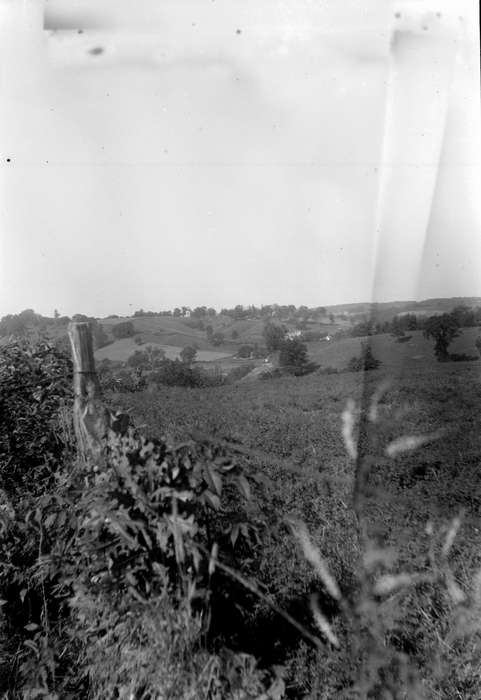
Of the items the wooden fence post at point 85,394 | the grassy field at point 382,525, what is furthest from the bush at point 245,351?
the wooden fence post at point 85,394

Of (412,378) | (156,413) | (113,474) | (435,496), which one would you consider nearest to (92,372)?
(113,474)

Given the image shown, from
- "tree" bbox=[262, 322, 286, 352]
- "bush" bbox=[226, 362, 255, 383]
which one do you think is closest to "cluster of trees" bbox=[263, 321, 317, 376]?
"tree" bbox=[262, 322, 286, 352]

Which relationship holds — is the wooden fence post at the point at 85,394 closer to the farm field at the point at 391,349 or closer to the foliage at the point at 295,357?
the farm field at the point at 391,349

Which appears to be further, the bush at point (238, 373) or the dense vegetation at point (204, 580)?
the bush at point (238, 373)

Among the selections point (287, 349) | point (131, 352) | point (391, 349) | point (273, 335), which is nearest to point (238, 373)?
point (273, 335)

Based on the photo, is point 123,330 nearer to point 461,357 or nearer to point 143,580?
point 461,357

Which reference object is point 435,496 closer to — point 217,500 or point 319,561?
point 319,561

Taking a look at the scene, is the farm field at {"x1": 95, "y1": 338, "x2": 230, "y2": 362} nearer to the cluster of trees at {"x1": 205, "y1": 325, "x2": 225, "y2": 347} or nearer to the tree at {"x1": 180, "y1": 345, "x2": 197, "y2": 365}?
the tree at {"x1": 180, "y1": 345, "x2": 197, "y2": 365}
